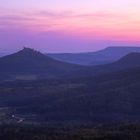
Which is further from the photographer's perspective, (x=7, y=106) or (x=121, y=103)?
(x=7, y=106)

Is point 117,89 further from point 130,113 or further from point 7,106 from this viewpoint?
point 7,106

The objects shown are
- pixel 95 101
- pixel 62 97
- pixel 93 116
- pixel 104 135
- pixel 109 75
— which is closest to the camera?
pixel 104 135

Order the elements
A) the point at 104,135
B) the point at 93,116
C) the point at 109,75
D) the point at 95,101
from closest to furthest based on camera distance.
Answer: the point at 104,135 → the point at 93,116 → the point at 95,101 → the point at 109,75

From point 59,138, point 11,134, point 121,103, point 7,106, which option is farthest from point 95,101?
point 59,138

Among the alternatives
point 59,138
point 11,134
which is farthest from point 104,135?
point 11,134

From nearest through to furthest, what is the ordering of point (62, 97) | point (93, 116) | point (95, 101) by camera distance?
1. point (93, 116)
2. point (95, 101)
3. point (62, 97)

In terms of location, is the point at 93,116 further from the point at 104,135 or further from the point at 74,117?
the point at 104,135

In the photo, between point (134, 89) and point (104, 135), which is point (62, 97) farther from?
point (104, 135)

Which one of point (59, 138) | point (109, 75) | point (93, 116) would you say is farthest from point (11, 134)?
point (109, 75)

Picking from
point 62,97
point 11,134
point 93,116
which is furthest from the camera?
point 62,97
